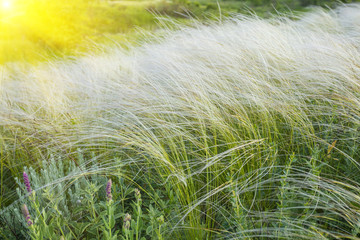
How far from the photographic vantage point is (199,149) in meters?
1.42

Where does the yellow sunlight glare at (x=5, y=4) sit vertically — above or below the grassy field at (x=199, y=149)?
above

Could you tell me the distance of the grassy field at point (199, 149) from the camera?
1.11m

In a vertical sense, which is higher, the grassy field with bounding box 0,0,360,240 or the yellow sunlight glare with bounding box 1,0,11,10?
the yellow sunlight glare with bounding box 1,0,11,10

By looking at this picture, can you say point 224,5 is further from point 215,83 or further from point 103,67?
point 215,83

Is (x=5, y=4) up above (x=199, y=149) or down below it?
above

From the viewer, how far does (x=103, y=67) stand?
3.11 m

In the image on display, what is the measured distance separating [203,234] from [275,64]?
1398mm

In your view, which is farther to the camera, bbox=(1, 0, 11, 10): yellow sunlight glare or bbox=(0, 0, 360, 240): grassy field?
bbox=(1, 0, 11, 10): yellow sunlight glare

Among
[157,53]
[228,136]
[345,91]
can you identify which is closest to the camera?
[228,136]

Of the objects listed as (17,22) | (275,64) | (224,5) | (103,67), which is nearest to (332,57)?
(275,64)

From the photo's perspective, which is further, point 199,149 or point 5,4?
point 5,4

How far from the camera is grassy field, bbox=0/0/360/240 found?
111 centimetres

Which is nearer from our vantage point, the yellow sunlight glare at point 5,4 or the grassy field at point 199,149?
the grassy field at point 199,149

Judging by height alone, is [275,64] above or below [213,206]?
above
